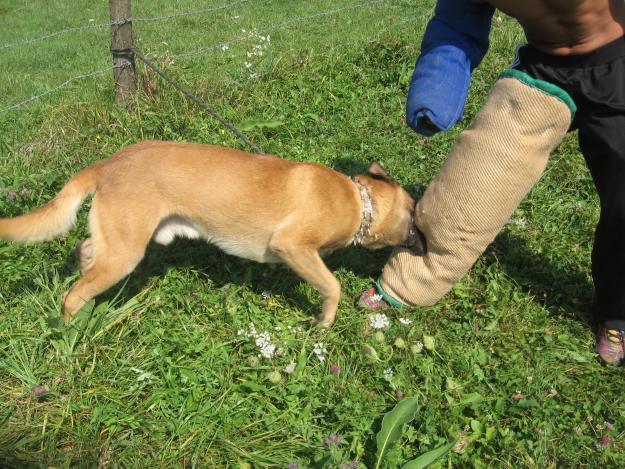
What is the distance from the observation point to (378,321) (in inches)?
141

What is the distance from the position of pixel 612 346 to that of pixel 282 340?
209 centimetres

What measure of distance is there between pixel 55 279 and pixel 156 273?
0.69 metres

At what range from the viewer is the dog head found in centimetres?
379

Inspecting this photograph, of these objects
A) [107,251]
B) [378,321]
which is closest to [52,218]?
[107,251]

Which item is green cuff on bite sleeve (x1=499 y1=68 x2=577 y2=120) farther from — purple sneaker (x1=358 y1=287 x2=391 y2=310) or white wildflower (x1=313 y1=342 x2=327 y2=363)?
white wildflower (x1=313 y1=342 x2=327 y2=363)

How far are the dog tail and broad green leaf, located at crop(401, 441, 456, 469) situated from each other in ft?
7.77

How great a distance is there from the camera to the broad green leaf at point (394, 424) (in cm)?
264

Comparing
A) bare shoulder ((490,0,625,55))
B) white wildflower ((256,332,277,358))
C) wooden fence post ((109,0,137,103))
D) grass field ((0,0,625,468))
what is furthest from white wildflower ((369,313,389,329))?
wooden fence post ((109,0,137,103))

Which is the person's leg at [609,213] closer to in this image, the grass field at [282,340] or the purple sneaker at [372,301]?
the grass field at [282,340]

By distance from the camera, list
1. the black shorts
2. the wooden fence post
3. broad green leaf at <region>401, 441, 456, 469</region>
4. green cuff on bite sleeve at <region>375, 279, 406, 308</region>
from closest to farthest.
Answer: broad green leaf at <region>401, 441, 456, 469</region>, the black shorts, green cuff on bite sleeve at <region>375, 279, 406, 308</region>, the wooden fence post

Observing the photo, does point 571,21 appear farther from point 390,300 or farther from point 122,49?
point 122,49

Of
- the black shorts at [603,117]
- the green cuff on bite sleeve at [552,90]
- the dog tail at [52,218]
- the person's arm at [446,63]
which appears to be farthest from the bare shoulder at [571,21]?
the dog tail at [52,218]

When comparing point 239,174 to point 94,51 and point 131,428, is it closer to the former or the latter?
point 131,428

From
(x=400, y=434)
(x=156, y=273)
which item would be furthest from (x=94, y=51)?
(x=400, y=434)
